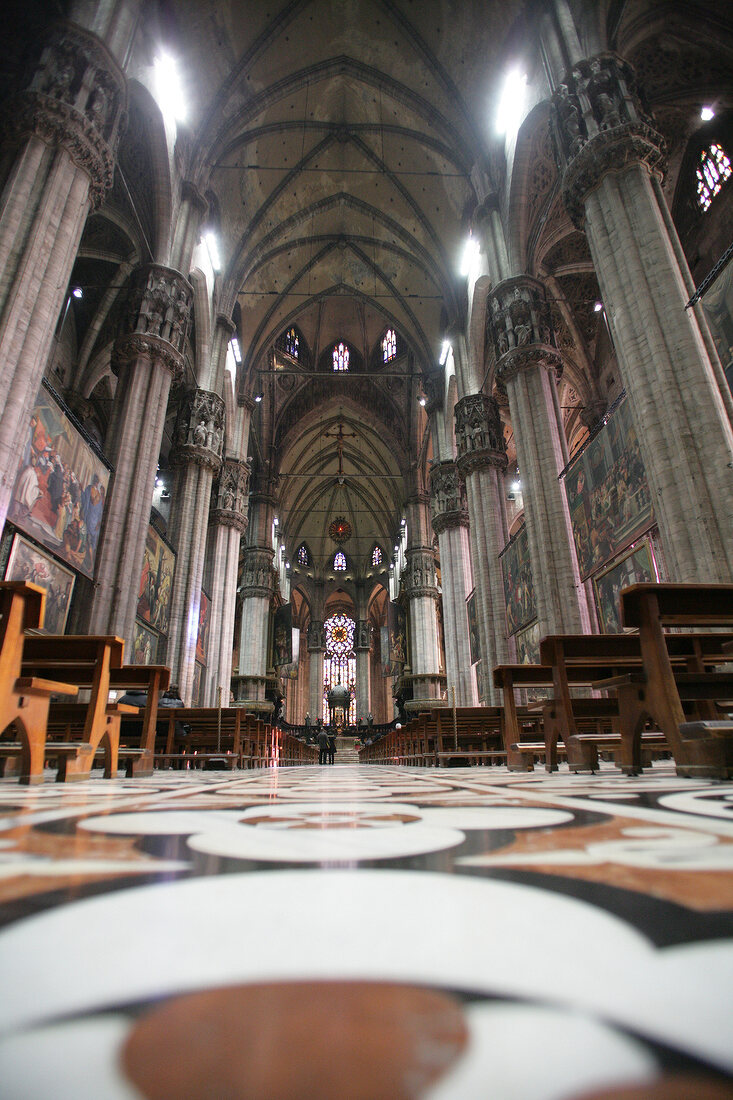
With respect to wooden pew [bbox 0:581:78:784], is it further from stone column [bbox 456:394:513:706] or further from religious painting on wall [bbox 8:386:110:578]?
stone column [bbox 456:394:513:706]

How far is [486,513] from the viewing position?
41.5 ft

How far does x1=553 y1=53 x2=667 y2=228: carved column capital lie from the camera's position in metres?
6.97

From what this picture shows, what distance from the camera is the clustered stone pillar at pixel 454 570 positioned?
48.0ft

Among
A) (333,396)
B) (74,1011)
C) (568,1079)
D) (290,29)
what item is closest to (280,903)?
(74,1011)

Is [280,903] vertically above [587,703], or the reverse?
[587,703]

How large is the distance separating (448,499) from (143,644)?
9490 mm

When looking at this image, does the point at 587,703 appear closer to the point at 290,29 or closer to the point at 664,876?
the point at 664,876

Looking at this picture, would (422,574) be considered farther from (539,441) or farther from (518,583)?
(539,441)

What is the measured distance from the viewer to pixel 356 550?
1447 inches

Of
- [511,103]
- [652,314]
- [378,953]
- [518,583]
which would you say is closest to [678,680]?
[378,953]

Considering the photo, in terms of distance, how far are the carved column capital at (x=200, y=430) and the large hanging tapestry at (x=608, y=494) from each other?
7596 millimetres

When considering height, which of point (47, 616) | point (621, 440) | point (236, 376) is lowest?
point (47, 616)

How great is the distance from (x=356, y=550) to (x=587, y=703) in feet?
105

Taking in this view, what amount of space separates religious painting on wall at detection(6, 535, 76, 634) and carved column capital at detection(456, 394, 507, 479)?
829 centimetres
